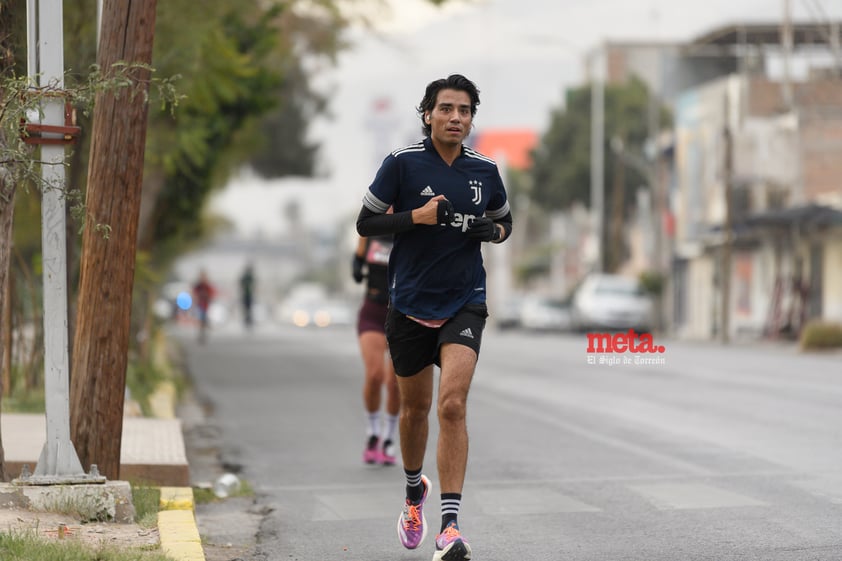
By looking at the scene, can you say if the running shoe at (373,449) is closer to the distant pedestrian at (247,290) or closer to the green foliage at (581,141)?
the distant pedestrian at (247,290)

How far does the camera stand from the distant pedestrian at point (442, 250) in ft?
22.6

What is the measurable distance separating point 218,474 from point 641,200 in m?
65.2

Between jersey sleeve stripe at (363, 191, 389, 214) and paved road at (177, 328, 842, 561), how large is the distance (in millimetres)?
1668

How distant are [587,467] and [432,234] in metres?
4.39

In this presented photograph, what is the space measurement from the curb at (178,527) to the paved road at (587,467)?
1.41 feet

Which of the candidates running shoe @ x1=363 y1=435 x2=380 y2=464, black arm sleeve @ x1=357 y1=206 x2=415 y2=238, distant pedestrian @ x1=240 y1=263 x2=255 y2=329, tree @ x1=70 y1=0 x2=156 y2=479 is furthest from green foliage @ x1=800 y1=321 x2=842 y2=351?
black arm sleeve @ x1=357 y1=206 x2=415 y2=238

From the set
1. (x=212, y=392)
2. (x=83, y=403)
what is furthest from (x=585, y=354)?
(x=83, y=403)

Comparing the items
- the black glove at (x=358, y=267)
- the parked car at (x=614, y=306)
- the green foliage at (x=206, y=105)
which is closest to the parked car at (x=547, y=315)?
the parked car at (x=614, y=306)

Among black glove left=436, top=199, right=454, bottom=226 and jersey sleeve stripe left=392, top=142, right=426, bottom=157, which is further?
jersey sleeve stripe left=392, top=142, right=426, bottom=157

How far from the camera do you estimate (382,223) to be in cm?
700

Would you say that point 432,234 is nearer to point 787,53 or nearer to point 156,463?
point 156,463

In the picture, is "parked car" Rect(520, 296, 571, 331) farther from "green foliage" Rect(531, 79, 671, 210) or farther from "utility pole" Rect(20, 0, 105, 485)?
"utility pole" Rect(20, 0, 105, 485)

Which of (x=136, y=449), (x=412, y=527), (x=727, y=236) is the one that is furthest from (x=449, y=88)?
(x=727, y=236)

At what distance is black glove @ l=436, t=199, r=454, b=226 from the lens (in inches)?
268
